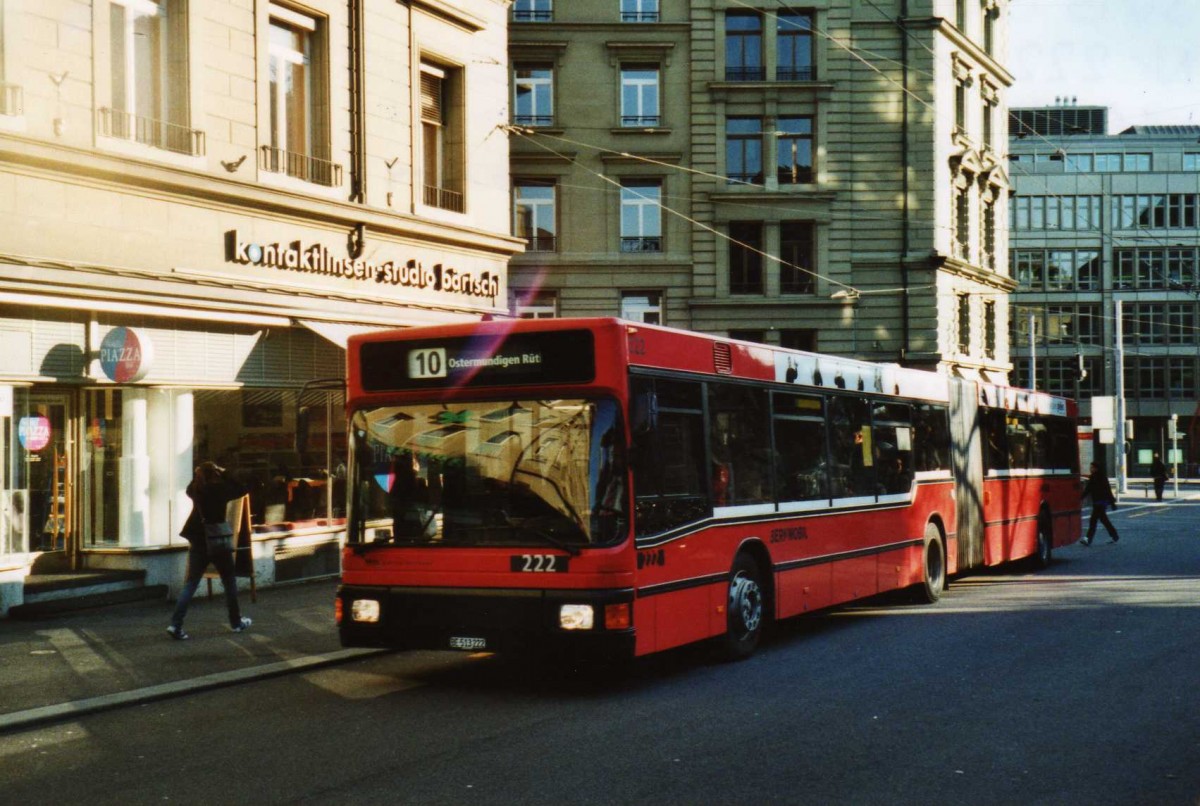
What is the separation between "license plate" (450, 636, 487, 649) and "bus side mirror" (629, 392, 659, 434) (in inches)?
72.9

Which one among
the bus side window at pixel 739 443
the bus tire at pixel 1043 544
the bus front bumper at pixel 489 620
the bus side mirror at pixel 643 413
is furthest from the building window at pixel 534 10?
the bus front bumper at pixel 489 620

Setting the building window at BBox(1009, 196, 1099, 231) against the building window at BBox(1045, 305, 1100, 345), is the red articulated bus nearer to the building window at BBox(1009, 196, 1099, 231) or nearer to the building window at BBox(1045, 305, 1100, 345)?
the building window at BBox(1045, 305, 1100, 345)

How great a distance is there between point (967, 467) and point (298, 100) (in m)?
10.4

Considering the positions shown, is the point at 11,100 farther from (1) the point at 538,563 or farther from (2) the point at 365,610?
(1) the point at 538,563

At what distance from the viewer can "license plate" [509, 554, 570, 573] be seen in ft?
32.0

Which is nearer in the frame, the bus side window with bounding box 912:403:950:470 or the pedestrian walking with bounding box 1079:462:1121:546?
the bus side window with bounding box 912:403:950:470

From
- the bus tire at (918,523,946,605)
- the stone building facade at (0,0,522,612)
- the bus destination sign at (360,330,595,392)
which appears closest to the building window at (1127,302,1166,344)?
the stone building facade at (0,0,522,612)

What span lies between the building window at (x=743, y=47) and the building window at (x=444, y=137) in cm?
2319

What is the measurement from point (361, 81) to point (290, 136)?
1.49m

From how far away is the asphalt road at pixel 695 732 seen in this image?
23.5ft

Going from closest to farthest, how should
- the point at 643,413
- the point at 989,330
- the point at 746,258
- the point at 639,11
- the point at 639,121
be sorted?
the point at 643,413, the point at 639,121, the point at 639,11, the point at 746,258, the point at 989,330

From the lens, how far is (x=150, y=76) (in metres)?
16.7

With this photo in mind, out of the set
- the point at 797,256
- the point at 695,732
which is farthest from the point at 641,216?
the point at 695,732

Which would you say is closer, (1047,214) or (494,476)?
(494,476)
